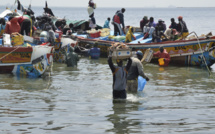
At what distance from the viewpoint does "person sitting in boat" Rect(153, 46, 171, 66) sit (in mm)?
20500

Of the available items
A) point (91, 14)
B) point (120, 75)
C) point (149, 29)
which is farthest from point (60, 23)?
point (120, 75)

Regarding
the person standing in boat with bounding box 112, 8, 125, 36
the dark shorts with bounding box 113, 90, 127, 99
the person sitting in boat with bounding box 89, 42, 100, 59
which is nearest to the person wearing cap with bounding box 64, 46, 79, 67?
the person sitting in boat with bounding box 89, 42, 100, 59

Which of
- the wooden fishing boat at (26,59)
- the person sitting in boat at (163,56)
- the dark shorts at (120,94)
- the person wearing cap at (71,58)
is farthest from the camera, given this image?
the person sitting in boat at (163,56)

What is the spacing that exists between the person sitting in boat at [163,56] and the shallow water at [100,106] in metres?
2.90

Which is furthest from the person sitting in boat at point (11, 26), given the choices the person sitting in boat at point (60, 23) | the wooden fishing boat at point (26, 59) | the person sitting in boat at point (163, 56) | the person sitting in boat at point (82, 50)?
the person sitting in boat at point (60, 23)

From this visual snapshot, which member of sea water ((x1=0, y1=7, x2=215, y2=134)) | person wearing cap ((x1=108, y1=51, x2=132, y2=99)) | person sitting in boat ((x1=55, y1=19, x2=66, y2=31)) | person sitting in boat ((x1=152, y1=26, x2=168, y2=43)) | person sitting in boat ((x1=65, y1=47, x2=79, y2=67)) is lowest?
sea water ((x1=0, y1=7, x2=215, y2=134))

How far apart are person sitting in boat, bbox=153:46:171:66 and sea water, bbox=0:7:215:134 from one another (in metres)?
2.85

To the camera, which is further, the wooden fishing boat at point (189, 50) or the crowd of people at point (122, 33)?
the wooden fishing boat at point (189, 50)

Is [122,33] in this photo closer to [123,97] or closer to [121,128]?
[123,97]

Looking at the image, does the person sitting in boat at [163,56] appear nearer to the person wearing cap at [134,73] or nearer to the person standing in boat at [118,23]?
the person standing in boat at [118,23]

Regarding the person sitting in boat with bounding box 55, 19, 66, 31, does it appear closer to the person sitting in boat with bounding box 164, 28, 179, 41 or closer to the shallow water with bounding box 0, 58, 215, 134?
the person sitting in boat with bounding box 164, 28, 179, 41

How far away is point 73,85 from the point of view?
1507 cm

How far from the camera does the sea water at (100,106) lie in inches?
363

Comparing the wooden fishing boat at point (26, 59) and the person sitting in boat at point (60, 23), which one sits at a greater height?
the person sitting in boat at point (60, 23)
